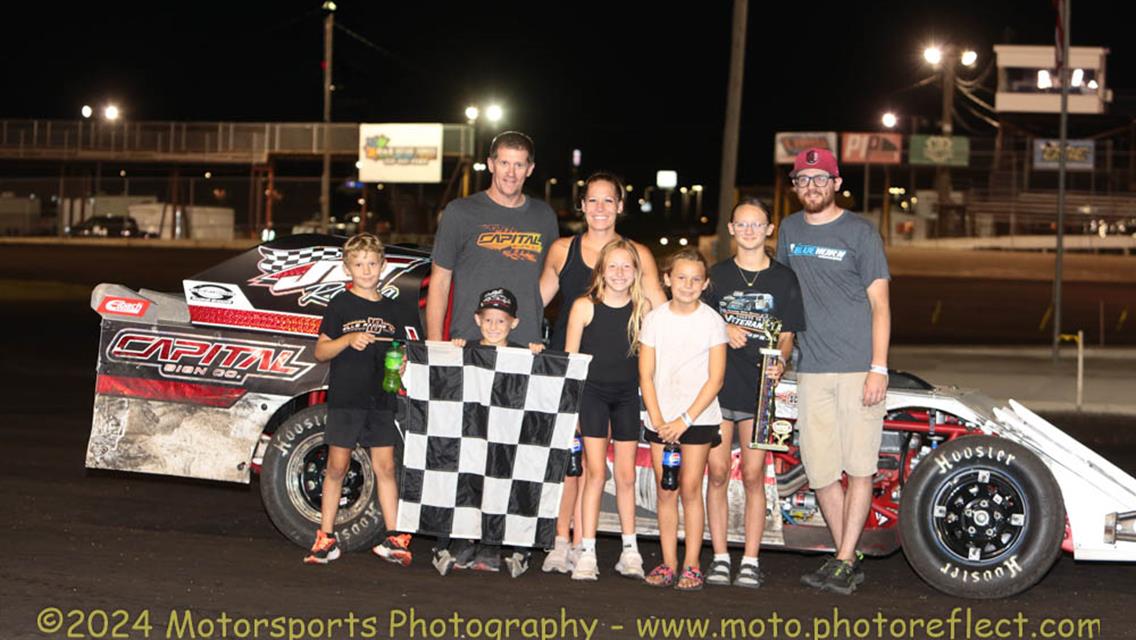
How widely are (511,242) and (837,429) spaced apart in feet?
5.75

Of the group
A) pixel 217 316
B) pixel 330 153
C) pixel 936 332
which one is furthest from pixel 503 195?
pixel 330 153

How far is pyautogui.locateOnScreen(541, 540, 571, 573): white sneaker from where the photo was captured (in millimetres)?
6703

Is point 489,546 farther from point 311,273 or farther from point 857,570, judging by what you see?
point 311,273

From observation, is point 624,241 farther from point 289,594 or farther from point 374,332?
point 289,594

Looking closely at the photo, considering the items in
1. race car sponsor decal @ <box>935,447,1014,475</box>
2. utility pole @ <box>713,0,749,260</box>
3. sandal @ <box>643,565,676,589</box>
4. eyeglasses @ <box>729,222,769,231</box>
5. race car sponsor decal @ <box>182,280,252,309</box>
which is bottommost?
sandal @ <box>643,565,676,589</box>

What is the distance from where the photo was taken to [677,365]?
255 inches

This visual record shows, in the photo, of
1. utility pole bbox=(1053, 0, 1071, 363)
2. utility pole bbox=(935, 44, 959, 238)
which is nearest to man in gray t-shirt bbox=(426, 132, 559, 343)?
utility pole bbox=(1053, 0, 1071, 363)

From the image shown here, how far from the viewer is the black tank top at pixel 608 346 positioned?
6.59 meters

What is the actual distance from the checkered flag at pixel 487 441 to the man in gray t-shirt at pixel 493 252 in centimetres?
34

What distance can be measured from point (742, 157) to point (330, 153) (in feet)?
206

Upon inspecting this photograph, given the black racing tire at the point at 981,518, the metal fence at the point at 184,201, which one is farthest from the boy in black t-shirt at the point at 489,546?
the metal fence at the point at 184,201

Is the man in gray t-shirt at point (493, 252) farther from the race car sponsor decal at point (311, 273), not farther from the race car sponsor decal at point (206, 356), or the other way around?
the race car sponsor decal at point (206, 356)

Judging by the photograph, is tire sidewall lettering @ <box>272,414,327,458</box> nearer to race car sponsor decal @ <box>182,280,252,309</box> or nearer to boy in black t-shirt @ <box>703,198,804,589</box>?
race car sponsor decal @ <box>182,280,252,309</box>

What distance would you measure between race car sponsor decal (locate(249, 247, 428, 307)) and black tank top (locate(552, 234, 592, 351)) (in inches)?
38.3
